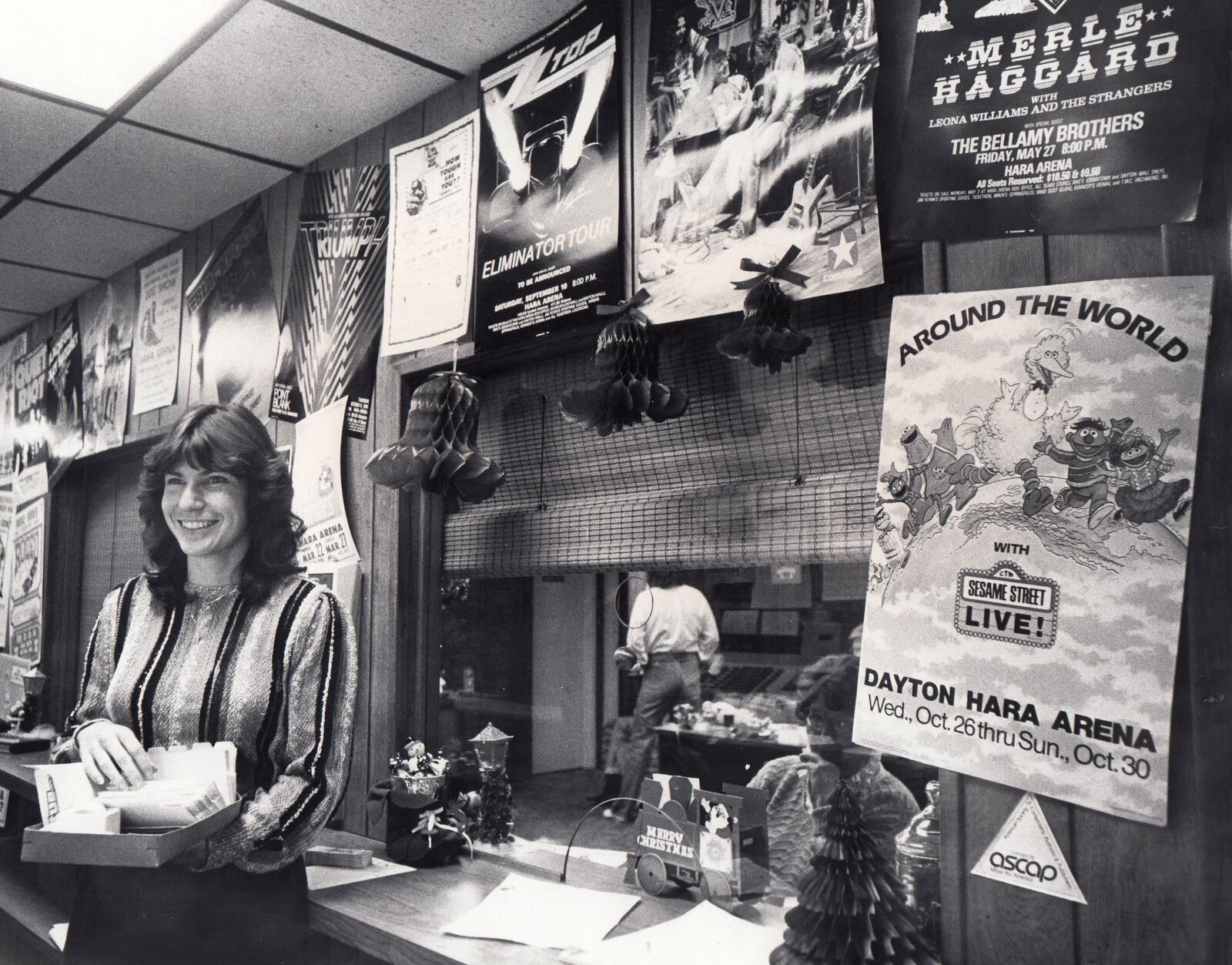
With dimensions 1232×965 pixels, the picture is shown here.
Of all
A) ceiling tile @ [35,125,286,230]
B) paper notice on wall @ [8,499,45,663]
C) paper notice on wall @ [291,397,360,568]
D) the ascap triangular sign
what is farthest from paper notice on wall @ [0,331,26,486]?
the ascap triangular sign

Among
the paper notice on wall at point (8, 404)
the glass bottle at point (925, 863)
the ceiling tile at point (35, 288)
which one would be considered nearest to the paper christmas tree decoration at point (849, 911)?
the glass bottle at point (925, 863)

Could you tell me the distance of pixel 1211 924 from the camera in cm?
120

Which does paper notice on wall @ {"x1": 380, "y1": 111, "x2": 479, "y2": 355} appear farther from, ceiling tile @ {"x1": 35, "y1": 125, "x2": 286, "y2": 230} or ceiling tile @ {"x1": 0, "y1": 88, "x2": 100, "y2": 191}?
ceiling tile @ {"x1": 0, "y1": 88, "x2": 100, "y2": 191}

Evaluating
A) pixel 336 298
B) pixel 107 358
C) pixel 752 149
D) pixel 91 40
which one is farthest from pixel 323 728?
pixel 107 358

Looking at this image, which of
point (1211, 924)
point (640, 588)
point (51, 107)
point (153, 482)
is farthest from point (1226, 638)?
point (51, 107)

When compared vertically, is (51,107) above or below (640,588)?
above

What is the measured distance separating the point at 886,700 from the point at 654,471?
73cm

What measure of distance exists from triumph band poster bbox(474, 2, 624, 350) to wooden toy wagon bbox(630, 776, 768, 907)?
0.99 meters

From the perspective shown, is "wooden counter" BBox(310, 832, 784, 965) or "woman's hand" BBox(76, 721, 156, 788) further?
"woman's hand" BBox(76, 721, 156, 788)

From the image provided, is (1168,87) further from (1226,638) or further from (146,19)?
(146,19)

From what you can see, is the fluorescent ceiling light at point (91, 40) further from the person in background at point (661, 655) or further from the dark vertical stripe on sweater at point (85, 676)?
the person in background at point (661, 655)

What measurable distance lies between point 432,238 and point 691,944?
5.74 ft

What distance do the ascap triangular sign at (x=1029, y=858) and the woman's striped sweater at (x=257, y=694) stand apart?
1287mm

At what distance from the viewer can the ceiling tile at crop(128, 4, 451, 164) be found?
90.6 inches
